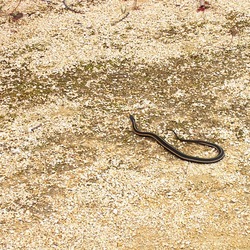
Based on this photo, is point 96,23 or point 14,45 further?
point 96,23

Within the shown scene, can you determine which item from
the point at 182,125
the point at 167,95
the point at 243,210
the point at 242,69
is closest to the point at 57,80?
the point at 167,95

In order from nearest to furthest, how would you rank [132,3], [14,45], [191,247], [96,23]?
[191,247] → [14,45] → [96,23] → [132,3]

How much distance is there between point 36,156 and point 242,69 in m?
5.11

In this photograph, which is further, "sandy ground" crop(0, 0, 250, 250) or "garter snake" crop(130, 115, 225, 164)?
"garter snake" crop(130, 115, 225, 164)

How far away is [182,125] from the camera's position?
780 cm

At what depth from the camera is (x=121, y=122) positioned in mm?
7930

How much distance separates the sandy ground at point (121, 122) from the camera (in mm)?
5889

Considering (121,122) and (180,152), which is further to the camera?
(121,122)

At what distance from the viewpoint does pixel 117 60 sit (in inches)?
385

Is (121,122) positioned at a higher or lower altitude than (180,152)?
lower

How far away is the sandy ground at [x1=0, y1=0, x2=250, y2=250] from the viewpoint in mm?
5889

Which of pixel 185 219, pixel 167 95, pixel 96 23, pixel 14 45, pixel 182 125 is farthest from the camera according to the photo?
pixel 96 23

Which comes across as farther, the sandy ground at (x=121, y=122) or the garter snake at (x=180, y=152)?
the garter snake at (x=180, y=152)

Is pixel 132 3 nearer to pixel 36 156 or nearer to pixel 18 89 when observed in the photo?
pixel 18 89
